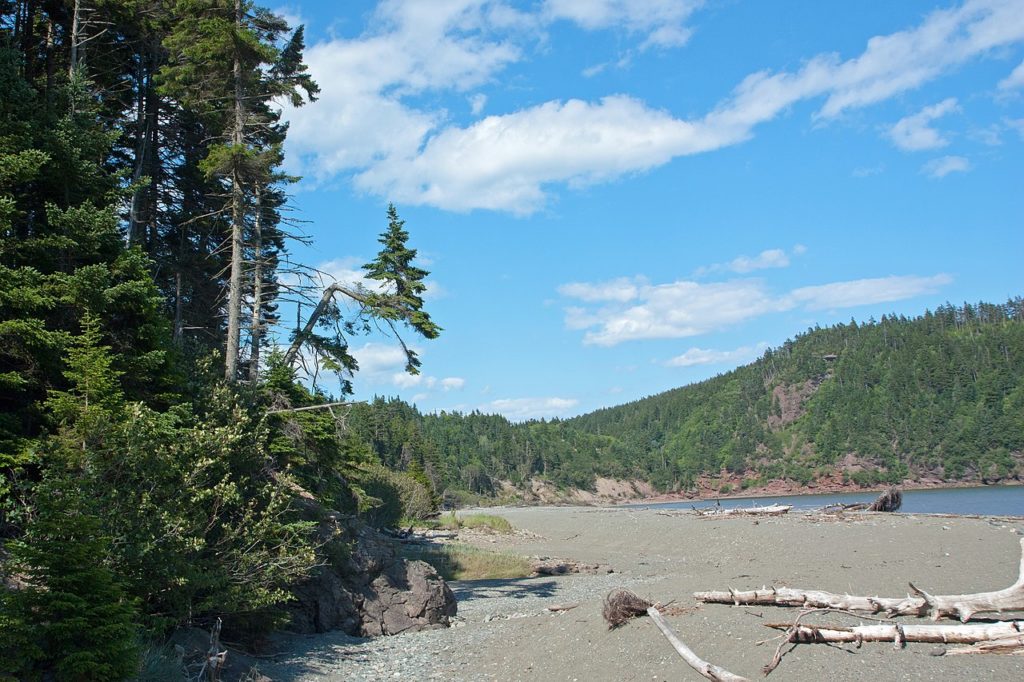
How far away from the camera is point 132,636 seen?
7.66m

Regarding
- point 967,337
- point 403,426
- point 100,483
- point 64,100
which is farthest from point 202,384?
point 967,337

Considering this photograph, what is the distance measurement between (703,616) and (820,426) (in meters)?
143

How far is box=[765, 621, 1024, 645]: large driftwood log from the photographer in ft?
29.6

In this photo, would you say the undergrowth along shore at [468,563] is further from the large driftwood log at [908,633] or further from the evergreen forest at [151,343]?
the large driftwood log at [908,633]

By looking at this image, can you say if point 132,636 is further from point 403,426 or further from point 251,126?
point 403,426

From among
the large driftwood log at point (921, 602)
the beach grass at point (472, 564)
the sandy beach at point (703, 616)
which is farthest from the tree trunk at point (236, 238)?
the beach grass at point (472, 564)

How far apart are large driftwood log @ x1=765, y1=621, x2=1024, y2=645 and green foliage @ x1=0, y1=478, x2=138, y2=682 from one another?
8240 mm

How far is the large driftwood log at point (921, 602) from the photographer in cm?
1015

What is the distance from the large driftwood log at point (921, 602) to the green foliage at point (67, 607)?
968cm

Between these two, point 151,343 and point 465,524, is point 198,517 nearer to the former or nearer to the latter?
point 151,343

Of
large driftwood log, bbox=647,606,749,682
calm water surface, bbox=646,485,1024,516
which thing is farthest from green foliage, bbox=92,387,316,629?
calm water surface, bbox=646,485,1024,516

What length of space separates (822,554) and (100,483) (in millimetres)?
21990

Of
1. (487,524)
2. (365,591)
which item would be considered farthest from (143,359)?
(487,524)

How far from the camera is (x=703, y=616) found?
39.0ft
